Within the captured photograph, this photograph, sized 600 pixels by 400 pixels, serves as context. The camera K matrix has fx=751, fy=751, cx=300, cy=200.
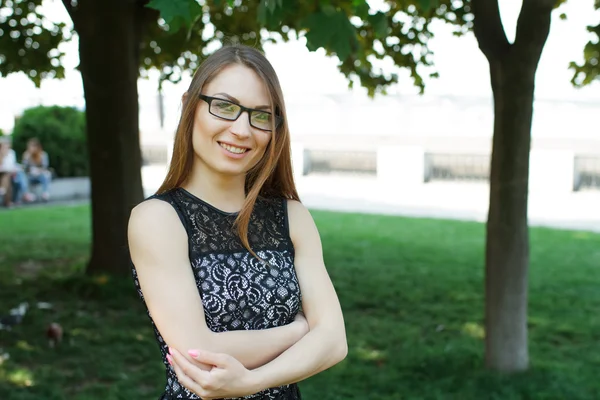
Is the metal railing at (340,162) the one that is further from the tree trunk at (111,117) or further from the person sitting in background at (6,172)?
the tree trunk at (111,117)

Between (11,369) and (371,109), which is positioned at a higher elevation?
(371,109)

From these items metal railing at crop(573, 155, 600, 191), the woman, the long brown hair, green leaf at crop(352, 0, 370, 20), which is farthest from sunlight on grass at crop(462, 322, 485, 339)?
metal railing at crop(573, 155, 600, 191)

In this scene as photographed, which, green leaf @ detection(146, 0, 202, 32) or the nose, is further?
green leaf @ detection(146, 0, 202, 32)

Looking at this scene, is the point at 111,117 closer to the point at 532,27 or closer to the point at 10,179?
the point at 532,27

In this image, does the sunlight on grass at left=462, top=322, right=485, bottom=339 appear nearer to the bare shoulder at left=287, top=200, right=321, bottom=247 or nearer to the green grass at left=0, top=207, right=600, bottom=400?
the green grass at left=0, top=207, right=600, bottom=400

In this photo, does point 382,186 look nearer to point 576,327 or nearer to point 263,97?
point 576,327

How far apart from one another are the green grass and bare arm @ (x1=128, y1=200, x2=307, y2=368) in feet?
9.41

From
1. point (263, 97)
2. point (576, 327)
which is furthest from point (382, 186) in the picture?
point (263, 97)

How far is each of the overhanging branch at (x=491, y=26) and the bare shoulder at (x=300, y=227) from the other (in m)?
2.99

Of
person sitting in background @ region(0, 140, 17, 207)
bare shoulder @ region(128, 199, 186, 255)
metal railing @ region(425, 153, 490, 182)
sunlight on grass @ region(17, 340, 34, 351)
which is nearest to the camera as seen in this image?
bare shoulder @ region(128, 199, 186, 255)

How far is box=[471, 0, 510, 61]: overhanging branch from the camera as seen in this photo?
473 cm

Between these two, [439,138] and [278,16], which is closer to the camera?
[278,16]

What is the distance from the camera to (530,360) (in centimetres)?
538

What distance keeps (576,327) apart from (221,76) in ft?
17.4
